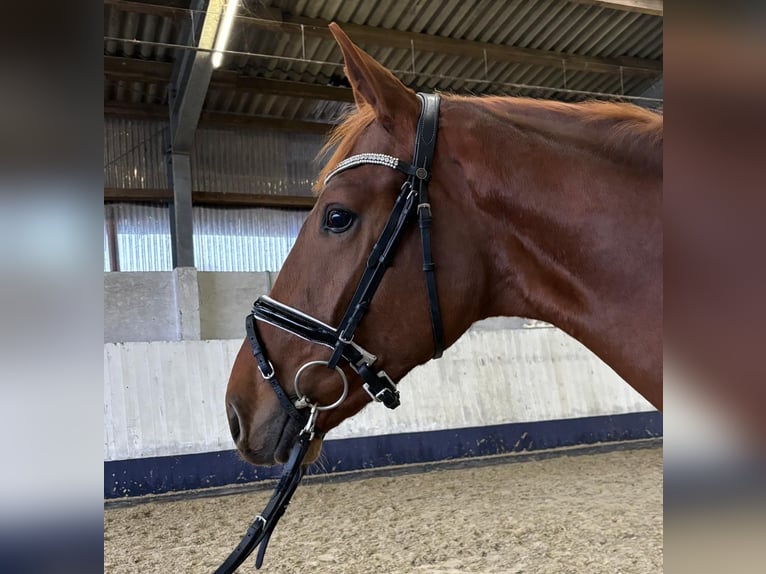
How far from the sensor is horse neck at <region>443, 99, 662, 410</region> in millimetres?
894

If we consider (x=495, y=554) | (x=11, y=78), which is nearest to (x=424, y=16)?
(x=495, y=554)

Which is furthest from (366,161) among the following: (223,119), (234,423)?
(223,119)

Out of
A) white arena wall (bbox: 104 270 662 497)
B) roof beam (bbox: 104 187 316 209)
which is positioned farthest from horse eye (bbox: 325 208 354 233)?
roof beam (bbox: 104 187 316 209)

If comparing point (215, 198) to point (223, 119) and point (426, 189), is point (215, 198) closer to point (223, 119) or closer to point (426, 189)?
point (223, 119)

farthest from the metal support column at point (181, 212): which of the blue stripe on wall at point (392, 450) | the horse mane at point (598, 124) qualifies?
the horse mane at point (598, 124)

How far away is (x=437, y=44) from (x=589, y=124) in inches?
216

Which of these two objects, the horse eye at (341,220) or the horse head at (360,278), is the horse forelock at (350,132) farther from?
the horse eye at (341,220)

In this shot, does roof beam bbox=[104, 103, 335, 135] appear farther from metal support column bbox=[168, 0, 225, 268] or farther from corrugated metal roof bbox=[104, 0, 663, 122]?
metal support column bbox=[168, 0, 225, 268]

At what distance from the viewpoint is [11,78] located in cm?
43

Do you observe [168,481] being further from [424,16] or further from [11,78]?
[424,16]

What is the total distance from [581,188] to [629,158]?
0.10m

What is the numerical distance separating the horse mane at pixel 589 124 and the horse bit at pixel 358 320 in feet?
0.38

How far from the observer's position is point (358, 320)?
3.38ft

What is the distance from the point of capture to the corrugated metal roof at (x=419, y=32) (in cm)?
536
